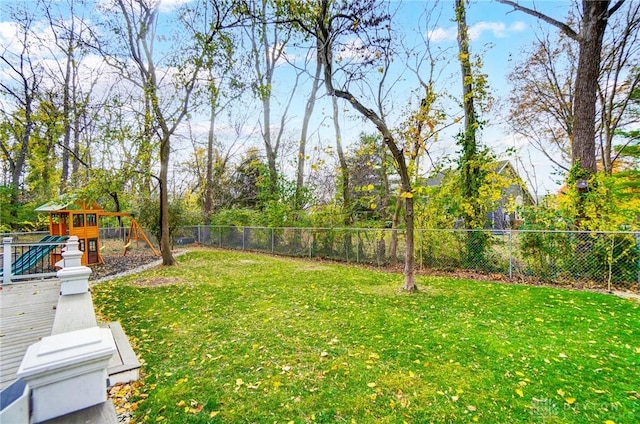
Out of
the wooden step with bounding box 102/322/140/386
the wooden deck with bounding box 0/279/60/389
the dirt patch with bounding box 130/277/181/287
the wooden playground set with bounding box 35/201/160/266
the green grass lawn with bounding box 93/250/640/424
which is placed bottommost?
the green grass lawn with bounding box 93/250/640/424

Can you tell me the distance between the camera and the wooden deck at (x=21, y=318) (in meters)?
2.95

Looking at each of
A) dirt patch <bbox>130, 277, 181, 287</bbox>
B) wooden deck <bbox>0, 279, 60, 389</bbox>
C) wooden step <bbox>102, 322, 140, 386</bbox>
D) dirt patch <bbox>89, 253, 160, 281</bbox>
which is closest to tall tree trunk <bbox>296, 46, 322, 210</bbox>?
dirt patch <bbox>89, 253, 160, 281</bbox>

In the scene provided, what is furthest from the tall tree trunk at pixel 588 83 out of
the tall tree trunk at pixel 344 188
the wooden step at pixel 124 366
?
the wooden step at pixel 124 366

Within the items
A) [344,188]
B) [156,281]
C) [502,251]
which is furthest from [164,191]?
[502,251]

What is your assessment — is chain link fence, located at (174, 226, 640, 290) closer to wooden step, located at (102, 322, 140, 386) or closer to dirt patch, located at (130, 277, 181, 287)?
dirt patch, located at (130, 277, 181, 287)

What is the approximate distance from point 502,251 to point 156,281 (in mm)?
8895

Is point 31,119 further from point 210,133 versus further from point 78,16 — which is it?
point 210,133

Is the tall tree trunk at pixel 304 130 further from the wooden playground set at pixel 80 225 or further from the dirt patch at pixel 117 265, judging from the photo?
the wooden playground set at pixel 80 225

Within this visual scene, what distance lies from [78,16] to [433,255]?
44.6 feet

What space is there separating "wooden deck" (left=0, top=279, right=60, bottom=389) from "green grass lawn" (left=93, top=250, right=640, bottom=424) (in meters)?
0.83

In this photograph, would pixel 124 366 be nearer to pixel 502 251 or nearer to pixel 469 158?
pixel 502 251

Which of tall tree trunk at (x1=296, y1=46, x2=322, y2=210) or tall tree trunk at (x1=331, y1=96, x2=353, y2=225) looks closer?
tall tree trunk at (x1=331, y1=96, x2=353, y2=225)

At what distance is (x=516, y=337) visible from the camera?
3783 millimetres

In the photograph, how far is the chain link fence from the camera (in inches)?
249
